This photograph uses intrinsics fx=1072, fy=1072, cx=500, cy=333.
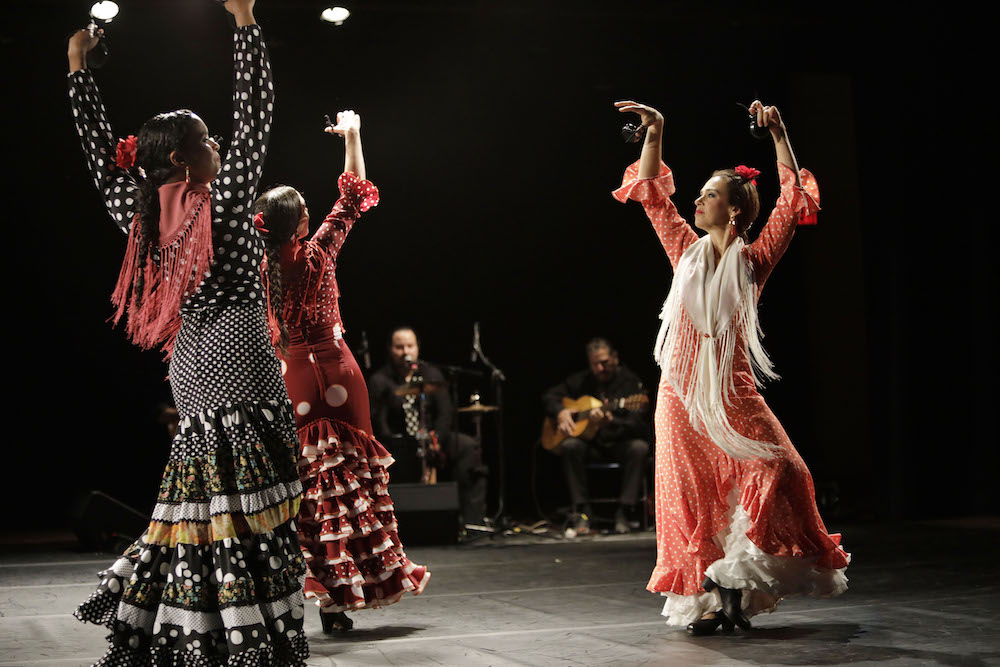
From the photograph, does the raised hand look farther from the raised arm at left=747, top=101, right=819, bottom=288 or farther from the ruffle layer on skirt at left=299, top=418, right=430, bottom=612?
the raised arm at left=747, top=101, right=819, bottom=288

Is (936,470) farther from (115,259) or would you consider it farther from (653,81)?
(115,259)

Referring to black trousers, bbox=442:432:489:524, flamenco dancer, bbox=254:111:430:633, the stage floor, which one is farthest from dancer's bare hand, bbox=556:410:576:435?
flamenco dancer, bbox=254:111:430:633

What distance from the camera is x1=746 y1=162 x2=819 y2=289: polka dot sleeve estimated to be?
3441 mm

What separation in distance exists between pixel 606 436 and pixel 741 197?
4052 millimetres

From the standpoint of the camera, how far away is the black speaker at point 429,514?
6602mm

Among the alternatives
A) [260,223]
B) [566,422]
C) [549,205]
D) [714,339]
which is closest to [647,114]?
[714,339]

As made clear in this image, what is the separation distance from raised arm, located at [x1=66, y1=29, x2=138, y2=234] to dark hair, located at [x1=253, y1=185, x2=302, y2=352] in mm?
902

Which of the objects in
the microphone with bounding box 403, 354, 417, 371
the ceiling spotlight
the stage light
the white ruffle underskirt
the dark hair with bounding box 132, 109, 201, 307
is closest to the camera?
the dark hair with bounding box 132, 109, 201, 307

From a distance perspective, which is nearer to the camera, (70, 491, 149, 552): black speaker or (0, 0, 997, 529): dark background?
(70, 491, 149, 552): black speaker

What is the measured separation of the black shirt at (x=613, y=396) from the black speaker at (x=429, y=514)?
1250 mm

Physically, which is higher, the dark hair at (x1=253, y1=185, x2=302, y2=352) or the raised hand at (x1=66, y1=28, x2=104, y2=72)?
the raised hand at (x1=66, y1=28, x2=104, y2=72)

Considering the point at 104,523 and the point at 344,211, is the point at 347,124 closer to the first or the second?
the point at 344,211

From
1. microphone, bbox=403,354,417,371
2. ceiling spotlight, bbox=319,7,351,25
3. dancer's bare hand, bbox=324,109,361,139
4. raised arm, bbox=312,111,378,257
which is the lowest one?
microphone, bbox=403,354,417,371

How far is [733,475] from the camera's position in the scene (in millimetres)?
3455
